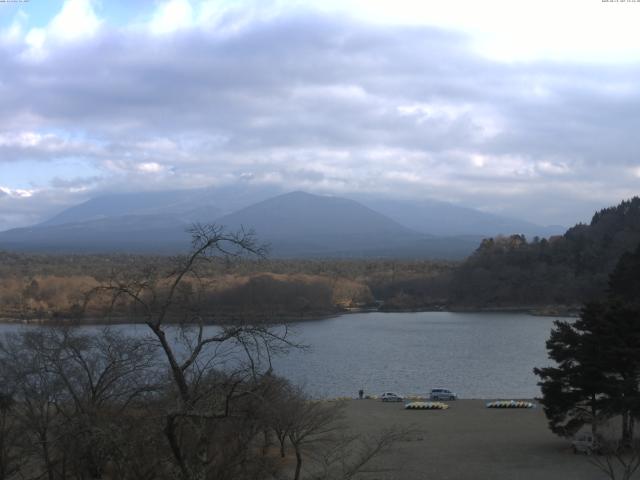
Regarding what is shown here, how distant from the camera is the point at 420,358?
32.3m

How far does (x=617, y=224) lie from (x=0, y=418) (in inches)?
2705

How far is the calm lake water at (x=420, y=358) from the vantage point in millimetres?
25641

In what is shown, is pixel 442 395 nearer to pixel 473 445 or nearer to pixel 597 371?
pixel 473 445

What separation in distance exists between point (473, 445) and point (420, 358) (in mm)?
17115

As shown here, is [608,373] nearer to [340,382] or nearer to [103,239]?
[340,382]

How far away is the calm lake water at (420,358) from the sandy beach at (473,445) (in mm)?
2793

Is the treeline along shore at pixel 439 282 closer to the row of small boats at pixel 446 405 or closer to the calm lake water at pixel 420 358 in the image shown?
the calm lake water at pixel 420 358

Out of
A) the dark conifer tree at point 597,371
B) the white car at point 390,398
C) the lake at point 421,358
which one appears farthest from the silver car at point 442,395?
the dark conifer tree at point 597,371

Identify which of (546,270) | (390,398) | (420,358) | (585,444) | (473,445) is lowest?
(420,358)

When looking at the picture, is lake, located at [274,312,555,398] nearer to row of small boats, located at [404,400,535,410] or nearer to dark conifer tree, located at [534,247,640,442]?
row of small boats, located at [404,400,535,410]

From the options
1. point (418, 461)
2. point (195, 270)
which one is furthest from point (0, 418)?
point (418, 461)

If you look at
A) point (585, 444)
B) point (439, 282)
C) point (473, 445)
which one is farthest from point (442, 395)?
point (439, 282)

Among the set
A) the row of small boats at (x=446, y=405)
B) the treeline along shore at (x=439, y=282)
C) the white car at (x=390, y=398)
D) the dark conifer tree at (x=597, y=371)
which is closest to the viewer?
the dark conifer tree at (x=597, y=371)

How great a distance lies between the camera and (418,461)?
1373 centimetres
